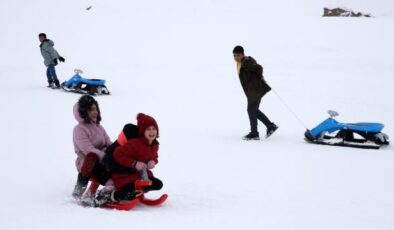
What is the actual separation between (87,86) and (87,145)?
8.94 metres

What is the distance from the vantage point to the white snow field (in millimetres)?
4562

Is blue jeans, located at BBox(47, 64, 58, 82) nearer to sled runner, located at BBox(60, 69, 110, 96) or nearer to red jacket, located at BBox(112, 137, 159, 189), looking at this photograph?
sled runner, located at BBox(60, 69, 110, 96)

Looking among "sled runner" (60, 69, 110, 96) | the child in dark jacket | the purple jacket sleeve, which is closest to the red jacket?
the child in dark jacket

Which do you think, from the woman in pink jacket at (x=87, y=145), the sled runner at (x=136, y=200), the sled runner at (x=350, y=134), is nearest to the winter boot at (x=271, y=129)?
the sled runner at (x=350, y=134)

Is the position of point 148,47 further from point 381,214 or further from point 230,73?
point 381,214

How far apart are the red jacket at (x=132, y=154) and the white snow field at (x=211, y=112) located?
1.22 ft

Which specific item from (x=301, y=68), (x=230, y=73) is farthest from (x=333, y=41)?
(x=230, y=73)

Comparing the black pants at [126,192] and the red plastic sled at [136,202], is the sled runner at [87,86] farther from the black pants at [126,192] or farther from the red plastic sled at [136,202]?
the black pants at [126,192]

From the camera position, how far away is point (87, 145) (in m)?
4.69

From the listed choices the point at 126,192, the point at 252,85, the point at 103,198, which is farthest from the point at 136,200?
the point at 252,85

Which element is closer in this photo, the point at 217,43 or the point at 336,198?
the point at 336,198

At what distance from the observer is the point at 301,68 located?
57.6 feet

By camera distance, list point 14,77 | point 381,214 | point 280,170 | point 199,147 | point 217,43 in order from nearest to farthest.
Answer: point 381,214
point 280,170
point 199,147
point 14,77
point 217,43

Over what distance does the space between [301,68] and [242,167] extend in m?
11.8
